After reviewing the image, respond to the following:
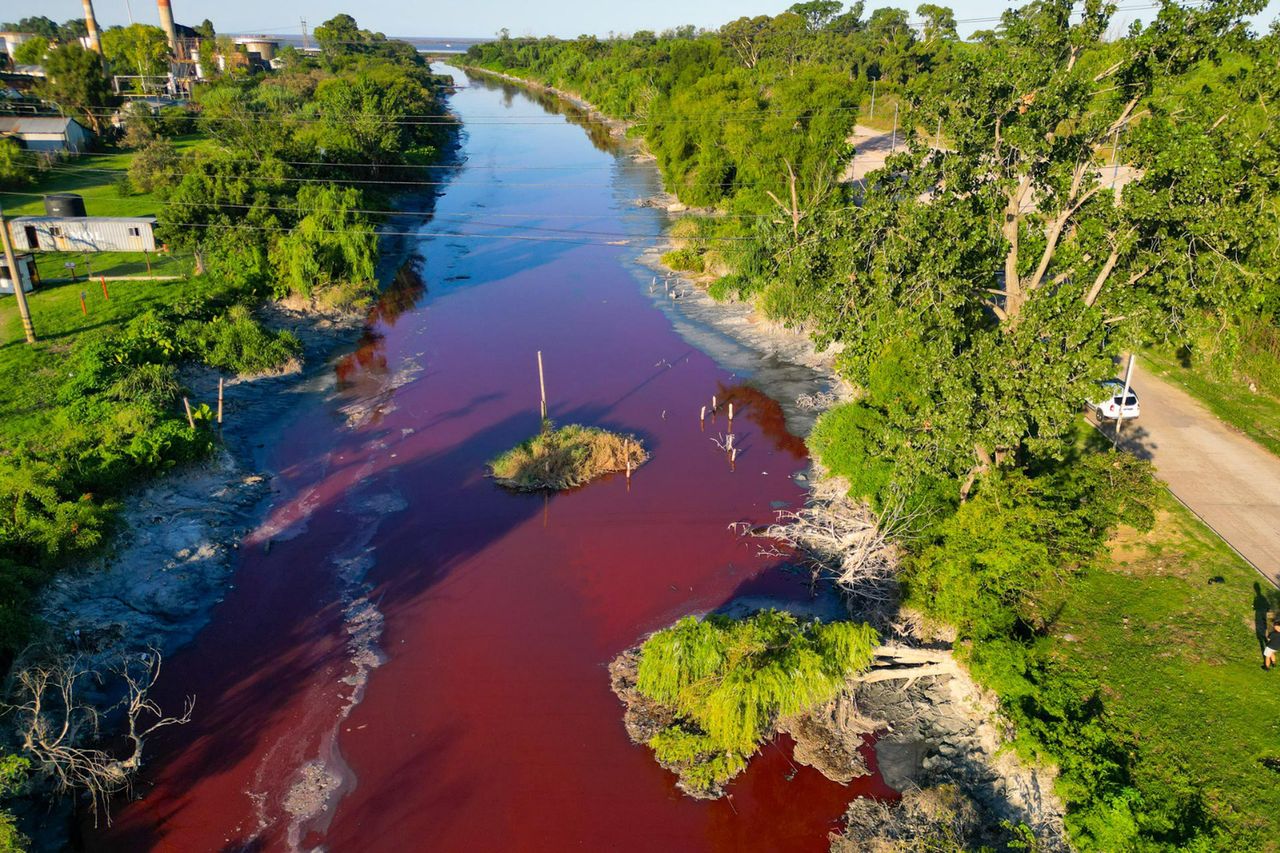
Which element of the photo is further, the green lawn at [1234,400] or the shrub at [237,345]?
the shrub at [237,345]

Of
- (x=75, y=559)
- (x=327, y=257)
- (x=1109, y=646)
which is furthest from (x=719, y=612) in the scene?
(x=327, y=257)

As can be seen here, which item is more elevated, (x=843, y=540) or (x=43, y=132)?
(x=43, y=132)

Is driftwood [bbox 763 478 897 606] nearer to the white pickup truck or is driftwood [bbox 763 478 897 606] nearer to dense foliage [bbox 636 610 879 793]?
dense foliage [bbox 636 610 879 793]

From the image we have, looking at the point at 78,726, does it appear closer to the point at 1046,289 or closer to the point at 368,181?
the point at 1046,289

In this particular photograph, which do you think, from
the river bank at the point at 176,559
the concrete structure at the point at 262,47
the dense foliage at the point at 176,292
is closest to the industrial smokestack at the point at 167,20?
the concrete structure at the point at 262,47

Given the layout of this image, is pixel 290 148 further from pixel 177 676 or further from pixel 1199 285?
pixel 1199 285

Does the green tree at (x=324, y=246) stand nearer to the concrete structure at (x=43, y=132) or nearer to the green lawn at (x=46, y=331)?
the green lawn at (x=46, y=331)

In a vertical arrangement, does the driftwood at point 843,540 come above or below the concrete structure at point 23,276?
A: below

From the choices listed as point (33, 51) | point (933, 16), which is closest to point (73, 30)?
point (33, 51)
